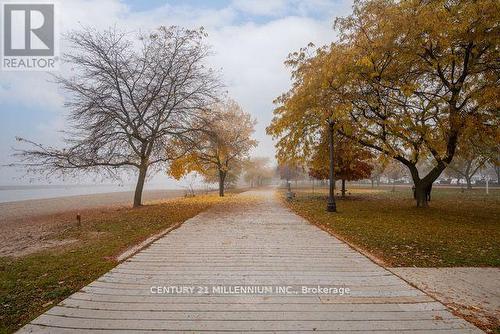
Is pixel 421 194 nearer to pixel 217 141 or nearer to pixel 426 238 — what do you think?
pixel 426 238

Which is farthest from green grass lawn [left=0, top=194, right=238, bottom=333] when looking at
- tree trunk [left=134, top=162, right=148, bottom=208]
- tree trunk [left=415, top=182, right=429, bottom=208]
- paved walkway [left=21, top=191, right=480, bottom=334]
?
tree trunk [left=415, top=182, right=429, bottom=208]

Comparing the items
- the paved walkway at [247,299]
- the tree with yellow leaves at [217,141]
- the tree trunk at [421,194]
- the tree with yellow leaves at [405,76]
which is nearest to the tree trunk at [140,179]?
the tree with yellow leaves at [217,141]

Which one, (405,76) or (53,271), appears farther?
(405,76)

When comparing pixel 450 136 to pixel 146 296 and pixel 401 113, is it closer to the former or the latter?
pixel 401 113

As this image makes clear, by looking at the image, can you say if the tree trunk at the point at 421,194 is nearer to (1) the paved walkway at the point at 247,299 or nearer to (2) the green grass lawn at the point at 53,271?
(1) the paved walkway at the point at 247,299

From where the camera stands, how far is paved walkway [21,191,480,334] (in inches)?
153

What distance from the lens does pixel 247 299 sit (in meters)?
4.64

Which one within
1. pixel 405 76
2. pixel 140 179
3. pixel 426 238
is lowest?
pixel 426 238

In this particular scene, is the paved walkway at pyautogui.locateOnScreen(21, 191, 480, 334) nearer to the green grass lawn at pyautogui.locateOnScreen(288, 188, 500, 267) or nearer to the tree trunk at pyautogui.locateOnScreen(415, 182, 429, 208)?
the green grass lawn at pyautogui.locateOnScreen(288, 188, 500, 267)

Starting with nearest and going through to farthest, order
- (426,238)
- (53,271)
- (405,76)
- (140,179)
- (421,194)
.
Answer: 1. (53,271)
2. (426,238)
3. (405,76)
4. (421,194)
5. (140,179)

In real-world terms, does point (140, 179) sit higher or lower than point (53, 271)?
higher

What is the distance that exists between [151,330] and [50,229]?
1111cm

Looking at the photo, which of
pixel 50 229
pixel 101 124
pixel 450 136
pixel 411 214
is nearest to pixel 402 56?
pixel 450 136

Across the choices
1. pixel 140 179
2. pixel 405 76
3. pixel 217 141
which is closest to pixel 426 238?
pixel 405 76
